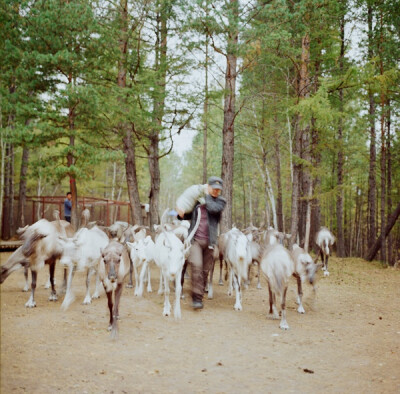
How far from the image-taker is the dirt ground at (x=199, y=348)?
4.36 meters

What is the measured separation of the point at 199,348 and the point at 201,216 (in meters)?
2.92

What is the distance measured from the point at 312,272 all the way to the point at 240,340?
2.56 m

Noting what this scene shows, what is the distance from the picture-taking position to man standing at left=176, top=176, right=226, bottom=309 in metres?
7.85

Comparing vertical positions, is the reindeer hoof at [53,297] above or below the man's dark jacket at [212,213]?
below

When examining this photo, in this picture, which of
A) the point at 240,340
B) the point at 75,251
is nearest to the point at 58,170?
the point at 75,251

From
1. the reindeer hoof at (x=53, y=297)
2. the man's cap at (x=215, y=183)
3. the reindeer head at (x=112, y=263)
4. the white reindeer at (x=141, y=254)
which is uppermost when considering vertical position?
the man's cap at (x=215, y=183)

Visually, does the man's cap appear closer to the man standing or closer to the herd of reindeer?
the man standing

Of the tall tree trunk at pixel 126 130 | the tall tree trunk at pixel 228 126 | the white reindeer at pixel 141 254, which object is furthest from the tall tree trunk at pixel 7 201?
the tall tree trunk at pixel 228 126

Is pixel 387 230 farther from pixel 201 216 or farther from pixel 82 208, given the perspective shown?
pixel 82 208

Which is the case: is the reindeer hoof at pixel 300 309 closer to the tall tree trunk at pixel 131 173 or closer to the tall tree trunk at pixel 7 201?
the tall tree trunk at pixel 7 201

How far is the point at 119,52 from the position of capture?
13922 mm

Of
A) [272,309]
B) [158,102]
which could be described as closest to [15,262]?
[272,309]

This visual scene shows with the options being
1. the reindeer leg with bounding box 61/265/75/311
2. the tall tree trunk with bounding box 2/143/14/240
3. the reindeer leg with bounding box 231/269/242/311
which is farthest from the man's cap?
the tall tree trunk with bounding box 2/143/14/240

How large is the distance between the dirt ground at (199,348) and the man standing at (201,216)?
583mm
